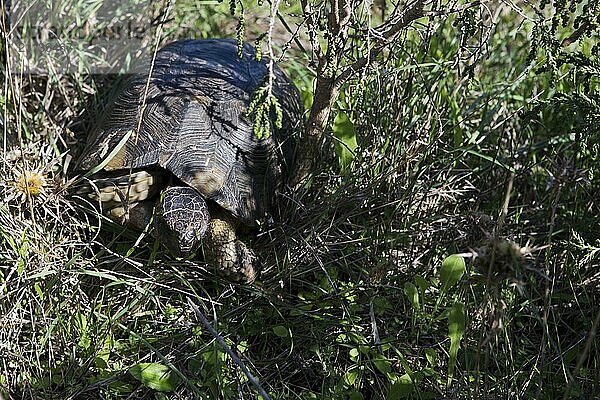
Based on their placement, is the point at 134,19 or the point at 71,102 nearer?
the point at 71,102

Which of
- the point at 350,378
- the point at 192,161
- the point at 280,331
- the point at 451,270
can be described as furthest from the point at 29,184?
the point at 451,270

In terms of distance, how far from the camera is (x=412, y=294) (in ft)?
8.31

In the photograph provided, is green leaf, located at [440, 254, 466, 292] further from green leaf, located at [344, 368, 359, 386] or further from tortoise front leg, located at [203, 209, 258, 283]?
tortoise front leg, located at [203, 209, 258, 283]

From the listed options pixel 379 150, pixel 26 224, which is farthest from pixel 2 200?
pixel 379 150

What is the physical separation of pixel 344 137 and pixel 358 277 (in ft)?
1.90

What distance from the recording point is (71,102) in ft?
11.5

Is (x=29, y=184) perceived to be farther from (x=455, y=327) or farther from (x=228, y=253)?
(x=455, y=327)

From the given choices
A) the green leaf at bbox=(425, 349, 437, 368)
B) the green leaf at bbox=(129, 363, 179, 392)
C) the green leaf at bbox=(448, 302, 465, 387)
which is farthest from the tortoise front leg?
the green leaf at bbox=(448, 302, 465, 387)

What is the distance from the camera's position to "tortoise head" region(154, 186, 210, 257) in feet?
8.55

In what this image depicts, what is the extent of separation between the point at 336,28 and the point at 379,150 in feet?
2.04

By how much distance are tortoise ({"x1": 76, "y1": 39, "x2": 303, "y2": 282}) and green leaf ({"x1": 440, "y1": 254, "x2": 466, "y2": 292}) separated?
77cm

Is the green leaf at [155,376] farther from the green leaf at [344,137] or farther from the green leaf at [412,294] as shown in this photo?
the green leaf at [344,137]

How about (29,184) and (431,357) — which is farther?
(29,184)

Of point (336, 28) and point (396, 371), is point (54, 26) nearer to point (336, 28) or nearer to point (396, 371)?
point (336, 28)
